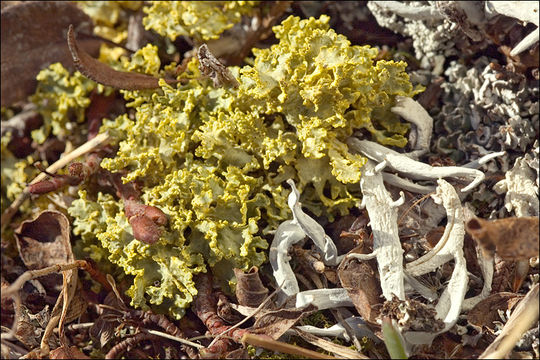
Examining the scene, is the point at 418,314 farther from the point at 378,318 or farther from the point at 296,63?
the point at 296,63

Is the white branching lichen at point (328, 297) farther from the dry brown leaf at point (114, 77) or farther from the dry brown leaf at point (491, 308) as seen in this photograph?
the dry brown leaf at point (114, 77)

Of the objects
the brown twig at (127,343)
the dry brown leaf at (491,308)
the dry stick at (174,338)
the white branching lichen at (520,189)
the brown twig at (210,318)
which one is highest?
the white branching lichen at (520,189)

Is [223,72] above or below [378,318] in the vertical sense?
above

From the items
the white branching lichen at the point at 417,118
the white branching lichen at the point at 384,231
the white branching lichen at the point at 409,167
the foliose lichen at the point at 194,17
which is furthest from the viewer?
the foliose lichen at the point at 194,17

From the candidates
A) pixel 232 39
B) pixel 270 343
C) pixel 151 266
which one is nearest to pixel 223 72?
pixel 232 39

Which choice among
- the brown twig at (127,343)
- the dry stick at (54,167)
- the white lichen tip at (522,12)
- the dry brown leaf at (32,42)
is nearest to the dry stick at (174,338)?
the brown twig at (127,343)

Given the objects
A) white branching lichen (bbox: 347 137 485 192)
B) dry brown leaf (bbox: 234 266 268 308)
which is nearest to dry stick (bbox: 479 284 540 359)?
white branching lichen (bbox: 347 137 485 192)
